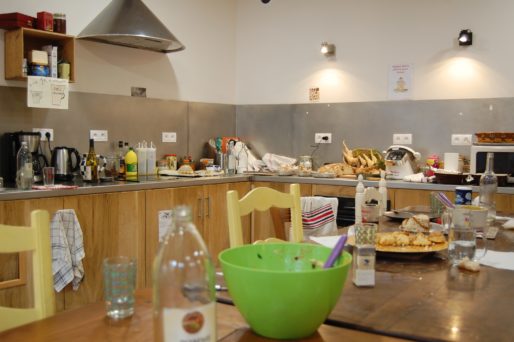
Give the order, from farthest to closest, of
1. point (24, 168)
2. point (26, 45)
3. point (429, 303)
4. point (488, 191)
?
point (26, 45) → point (24, 168) → point (488, 191) → point (429, 303)

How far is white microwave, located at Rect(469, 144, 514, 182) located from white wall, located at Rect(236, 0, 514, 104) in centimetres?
68

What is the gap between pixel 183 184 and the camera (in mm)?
3857

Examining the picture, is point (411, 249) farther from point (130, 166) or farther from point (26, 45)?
point (26, 45)

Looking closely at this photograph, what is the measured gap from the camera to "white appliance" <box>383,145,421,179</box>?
13.9 feet

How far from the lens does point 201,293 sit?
78cm

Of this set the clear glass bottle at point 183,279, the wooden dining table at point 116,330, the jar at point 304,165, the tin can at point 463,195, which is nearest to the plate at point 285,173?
the jar at point 304,165

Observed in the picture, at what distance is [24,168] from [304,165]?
2515 mm

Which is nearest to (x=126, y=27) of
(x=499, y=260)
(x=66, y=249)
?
(x=66, y=249)

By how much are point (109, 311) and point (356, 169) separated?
3606 millimetres

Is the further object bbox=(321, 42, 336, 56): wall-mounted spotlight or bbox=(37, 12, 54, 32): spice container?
bbox=(321, 42, 336, 56): wall-mounted spotlight

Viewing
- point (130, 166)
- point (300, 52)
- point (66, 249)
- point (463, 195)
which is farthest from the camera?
point (300, 52)

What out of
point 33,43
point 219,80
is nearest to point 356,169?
point 219,80

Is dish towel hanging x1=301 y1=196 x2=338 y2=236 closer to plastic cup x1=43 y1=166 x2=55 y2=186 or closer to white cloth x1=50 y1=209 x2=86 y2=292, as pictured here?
white cloth x1=50 y1=209 x2=86 y2=292

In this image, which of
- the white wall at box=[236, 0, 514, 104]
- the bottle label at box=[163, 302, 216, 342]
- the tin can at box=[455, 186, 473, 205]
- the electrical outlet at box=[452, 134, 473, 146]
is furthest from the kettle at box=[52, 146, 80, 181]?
the bottle label at box=[163, 302, 216, 342]
